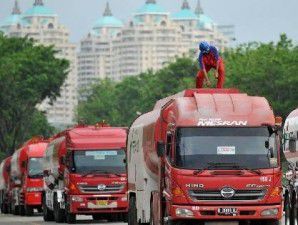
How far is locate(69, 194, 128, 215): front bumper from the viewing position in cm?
4794

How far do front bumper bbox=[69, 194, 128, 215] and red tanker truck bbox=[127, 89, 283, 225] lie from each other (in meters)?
16.9

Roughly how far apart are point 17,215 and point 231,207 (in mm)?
37914

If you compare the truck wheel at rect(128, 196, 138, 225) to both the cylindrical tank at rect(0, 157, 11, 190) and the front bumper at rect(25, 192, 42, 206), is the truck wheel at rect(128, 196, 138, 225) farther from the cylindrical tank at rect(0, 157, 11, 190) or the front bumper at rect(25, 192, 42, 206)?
the cylindrical tank at rect(0, 157, 11, 190)

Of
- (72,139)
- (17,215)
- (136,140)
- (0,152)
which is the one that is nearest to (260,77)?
(0,152)

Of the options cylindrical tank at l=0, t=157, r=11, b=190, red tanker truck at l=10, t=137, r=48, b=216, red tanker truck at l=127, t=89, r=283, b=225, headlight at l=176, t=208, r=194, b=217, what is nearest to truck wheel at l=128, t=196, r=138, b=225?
red tanker truck at l=127, t=89, r=283, b=225

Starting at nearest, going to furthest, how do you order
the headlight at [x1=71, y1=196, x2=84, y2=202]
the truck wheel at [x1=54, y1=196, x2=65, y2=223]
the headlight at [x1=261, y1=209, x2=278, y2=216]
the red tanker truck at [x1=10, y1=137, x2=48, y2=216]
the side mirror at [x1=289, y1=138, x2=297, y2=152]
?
the headlight at [x1=261, y1=209, x2=278, y2=216] → the side mirror at [x1=289, y1=138, x2=297, y2=152] → the headlight at [x1=71, y1=196, x2=84, y2=202] → the truck wheel at [x1=54, y1=196, x2=65, y2=223] → the red tanker truck at [x1=10, y1=137, x2=48, y2=216]

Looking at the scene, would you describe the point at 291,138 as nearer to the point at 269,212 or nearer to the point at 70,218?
the point at 269,212

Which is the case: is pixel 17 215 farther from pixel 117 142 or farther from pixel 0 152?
pixel 0 152

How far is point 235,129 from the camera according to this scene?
30.3 m

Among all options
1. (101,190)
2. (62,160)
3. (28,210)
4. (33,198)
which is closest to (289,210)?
(101,190)

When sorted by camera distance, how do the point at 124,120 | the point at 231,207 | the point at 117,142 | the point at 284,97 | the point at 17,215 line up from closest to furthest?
the point at 231,207 < the point at 117,142 < the point at 17,215 < the point at 284,97 < the point at 124,120

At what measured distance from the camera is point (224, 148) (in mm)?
30047

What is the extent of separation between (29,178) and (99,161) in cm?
1630

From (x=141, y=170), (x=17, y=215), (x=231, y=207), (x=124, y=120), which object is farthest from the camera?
(x=124, y=120)
